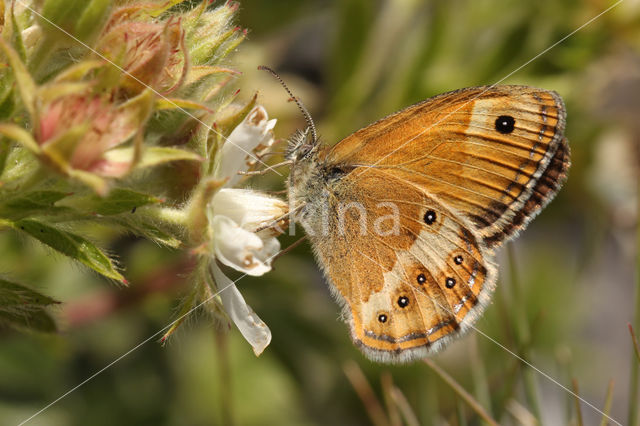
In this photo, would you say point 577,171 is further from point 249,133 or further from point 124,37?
point 124,37

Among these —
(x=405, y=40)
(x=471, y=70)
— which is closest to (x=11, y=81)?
(x=471, y=70)

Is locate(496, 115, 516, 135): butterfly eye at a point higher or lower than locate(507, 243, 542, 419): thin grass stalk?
higher

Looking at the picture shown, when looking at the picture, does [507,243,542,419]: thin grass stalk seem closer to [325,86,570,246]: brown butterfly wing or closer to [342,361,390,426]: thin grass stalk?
[325,86,570,246]: brown butterfly wing

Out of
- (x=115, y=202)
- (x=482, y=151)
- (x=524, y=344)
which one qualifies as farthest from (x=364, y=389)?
(x=115, y=202)

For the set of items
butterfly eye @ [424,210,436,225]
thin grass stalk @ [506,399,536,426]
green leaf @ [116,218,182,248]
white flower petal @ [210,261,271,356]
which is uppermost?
green leaf @ [116,218,182,248]

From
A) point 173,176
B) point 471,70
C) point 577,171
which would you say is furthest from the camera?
point 577,171

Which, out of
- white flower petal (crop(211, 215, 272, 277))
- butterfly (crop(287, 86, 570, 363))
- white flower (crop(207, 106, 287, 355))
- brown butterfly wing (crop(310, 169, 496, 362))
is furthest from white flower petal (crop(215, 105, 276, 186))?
brown butterfly wing (crop(310, 169, 496, 362))

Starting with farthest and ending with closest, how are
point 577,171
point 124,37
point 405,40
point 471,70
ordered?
point 405,40 < point 577,171 < point 471,70 < point 124,37
